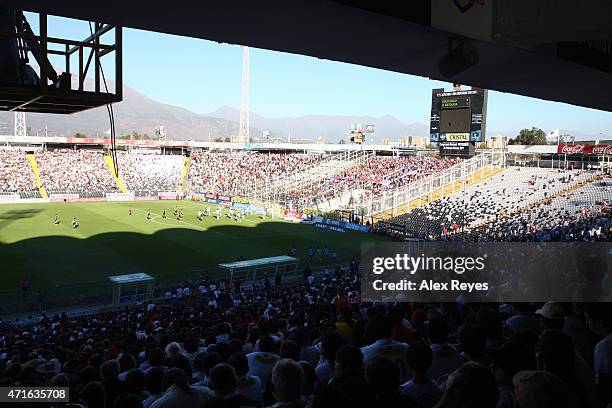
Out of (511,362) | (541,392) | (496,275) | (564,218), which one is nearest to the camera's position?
(541,392)

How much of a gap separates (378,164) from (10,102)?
5949 centimetres

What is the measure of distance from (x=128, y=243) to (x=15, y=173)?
35.9 m

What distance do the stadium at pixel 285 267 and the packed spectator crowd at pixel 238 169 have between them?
18.2 inches

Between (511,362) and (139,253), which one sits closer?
(511,362)

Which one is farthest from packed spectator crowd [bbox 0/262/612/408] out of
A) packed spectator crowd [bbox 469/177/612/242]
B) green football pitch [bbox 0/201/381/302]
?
packed spectator crowd [bbox 469/177/612/242]

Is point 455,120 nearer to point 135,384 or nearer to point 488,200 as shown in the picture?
point 488,200

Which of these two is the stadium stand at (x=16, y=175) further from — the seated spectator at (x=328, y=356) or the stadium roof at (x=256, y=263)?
the seated spectator at (x=328, y=356)

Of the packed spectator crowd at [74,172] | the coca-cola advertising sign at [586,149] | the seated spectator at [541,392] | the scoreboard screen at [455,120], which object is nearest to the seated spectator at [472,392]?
the seated spectator at [541,392]

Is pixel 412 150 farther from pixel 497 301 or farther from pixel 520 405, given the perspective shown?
pixel 520 405

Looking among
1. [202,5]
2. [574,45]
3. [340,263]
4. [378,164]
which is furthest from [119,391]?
[378,164]

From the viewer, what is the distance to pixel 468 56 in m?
4.89

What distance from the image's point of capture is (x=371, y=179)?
5697cm

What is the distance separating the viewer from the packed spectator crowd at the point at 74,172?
58.2 metres

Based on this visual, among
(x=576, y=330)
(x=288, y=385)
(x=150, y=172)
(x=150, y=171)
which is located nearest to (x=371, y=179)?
(x=150, y=172)
